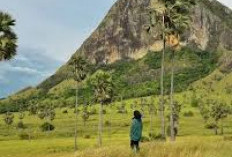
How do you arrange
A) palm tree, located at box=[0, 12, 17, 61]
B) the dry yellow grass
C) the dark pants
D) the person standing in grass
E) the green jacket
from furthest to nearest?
palm tree, located at box=[0, 12, 17, 61] → the green jacket → the person standing in grass → the dark pants → the dry yellow grass

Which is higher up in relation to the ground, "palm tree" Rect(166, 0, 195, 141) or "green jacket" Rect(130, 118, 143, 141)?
"palm tree" Rect(166, 0, 195, 141)

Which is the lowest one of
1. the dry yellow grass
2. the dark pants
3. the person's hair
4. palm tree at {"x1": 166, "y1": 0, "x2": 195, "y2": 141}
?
the dry yellow grass

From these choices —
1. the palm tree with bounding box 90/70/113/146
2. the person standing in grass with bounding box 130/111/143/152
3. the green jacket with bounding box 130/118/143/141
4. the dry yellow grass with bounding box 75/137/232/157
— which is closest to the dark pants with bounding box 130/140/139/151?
the person standing in grass with bounding box 130/111/143/152

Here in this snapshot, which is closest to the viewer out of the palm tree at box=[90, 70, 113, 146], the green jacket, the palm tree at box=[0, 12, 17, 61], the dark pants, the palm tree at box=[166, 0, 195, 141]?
the dark pants

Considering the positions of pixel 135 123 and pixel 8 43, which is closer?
pixel 135 123

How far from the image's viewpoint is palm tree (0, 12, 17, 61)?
154ft

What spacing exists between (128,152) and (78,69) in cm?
10974

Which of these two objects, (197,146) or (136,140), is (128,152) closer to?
(136,140)

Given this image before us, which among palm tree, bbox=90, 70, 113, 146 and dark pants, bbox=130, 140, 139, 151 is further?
palm tree, bbox=90, 70, 113, 146

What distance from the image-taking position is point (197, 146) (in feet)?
91.8

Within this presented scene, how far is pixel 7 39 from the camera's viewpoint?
47.3m

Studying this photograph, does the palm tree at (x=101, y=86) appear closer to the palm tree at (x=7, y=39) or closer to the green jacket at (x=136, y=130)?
the palm tree at (x=7, y=39)

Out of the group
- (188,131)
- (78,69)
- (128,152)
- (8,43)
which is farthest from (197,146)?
(188,131)

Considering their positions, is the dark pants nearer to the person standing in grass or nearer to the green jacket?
the person standing in grass
